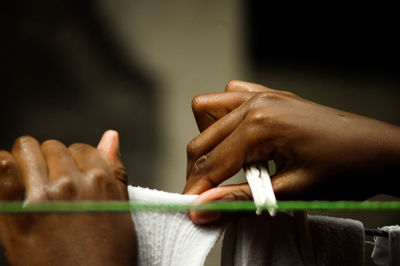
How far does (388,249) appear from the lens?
631 millimetres

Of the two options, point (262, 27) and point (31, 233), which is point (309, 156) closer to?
point (31, 233)

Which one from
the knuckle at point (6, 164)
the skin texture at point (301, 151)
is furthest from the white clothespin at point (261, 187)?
the knuckle at point (6, 164)

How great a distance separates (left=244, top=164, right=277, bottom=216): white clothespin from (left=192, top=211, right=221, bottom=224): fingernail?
0.18 ft

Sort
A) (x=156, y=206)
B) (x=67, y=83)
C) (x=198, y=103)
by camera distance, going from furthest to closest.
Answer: (x=67, y=83) < (x=198, y=103) < (x=156, y=206)

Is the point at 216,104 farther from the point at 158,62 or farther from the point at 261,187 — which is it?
the point at 158,62

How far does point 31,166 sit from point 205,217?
0.19m

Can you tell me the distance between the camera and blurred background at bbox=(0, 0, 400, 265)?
A: 5.50 feet

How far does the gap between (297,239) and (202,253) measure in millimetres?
134

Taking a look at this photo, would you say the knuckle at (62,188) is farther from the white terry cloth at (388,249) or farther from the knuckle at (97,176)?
the white terry cloth at (388,249)

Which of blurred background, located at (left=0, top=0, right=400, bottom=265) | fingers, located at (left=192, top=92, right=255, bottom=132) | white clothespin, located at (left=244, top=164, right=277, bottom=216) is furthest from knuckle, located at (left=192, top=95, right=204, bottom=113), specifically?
blurred background, located at (left=0, top=0, right=400, bottom=265)

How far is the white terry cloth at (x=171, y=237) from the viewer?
0.51 metres

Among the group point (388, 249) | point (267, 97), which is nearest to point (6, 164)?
point (267, 97)

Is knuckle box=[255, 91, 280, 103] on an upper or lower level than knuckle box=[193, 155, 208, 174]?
upper

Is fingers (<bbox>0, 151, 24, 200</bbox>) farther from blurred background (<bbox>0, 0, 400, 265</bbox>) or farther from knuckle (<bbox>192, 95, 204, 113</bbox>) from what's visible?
blurred background (<bbox>0, 0, 400, 265</bbox>)
